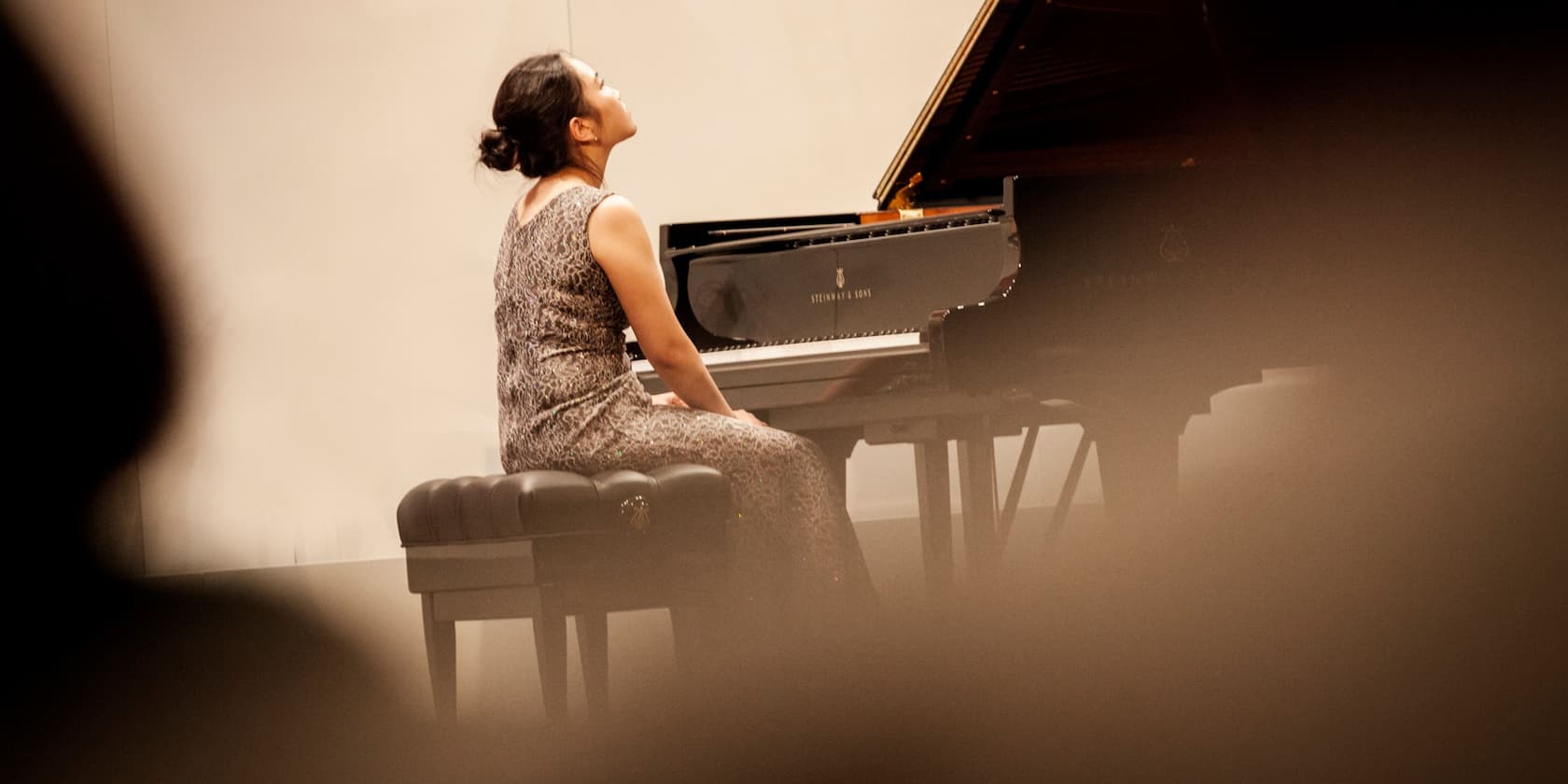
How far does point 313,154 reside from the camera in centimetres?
492

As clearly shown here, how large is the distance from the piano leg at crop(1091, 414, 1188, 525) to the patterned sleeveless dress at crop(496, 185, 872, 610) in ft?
1.97

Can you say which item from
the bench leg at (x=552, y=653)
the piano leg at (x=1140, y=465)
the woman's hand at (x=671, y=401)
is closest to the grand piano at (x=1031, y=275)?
the piano leg at (x=1140, y=465)

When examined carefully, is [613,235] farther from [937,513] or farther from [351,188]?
[351,188]

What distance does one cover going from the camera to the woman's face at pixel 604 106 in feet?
6.78

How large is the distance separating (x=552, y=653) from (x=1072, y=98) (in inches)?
53.5

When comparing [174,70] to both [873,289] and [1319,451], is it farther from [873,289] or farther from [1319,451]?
[1319,451]

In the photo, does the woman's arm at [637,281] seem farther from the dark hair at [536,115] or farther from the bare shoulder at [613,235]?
the dark hair at [536,115]

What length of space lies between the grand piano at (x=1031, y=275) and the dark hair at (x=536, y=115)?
55cm

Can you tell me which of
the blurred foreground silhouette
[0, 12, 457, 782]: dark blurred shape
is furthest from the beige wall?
the blurred foreground silhouette

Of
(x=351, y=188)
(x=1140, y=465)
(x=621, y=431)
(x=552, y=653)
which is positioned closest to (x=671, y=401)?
(x=621, y=431)

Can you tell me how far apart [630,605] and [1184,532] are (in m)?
1.51

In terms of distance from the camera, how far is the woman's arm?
6.48 feet

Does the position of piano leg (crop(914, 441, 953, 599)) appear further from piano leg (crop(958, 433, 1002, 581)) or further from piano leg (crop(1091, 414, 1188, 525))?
piano leg (crop(1091, 414, 1188, 525))

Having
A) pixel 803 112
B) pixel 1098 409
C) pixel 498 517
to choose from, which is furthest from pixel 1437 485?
pixel 803 112
